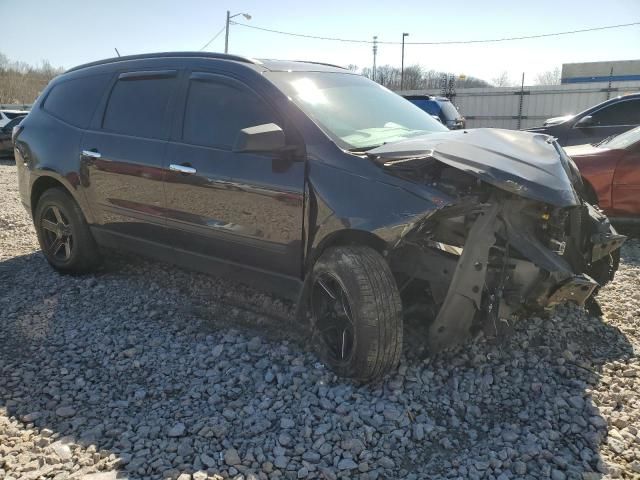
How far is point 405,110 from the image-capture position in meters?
4.21

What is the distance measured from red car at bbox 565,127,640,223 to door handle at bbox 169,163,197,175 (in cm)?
440

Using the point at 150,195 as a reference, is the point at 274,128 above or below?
above

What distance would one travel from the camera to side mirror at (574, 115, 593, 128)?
8445 mm

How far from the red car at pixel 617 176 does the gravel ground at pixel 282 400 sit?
203cm

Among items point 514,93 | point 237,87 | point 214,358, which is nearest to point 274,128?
point 237,87

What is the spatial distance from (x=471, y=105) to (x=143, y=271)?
21.5 metres

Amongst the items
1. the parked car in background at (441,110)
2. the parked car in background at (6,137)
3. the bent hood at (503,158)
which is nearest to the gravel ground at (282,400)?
the bent hood at (503,158)

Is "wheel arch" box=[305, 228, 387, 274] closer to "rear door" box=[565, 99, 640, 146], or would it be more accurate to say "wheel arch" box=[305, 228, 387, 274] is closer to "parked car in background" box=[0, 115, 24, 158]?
"rear door" box=[565, 99, 640, 146]

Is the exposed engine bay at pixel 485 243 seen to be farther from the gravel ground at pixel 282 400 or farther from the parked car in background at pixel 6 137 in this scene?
the parked car in background at pixel 6 137


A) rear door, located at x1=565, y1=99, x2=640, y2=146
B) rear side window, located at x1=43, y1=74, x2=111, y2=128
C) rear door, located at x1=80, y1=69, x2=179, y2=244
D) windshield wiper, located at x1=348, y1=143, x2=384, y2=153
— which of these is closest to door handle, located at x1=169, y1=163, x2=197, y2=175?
rear door, located at x1=80, y1=69, x2=179, y2=244

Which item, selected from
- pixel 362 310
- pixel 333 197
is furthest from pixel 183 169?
pixel 362 310

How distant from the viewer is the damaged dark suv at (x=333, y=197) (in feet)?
9.36

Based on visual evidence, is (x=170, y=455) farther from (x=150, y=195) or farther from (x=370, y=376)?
(x=150, y=195)

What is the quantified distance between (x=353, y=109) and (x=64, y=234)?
3037 millimetres
